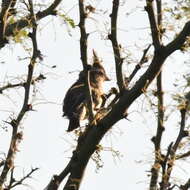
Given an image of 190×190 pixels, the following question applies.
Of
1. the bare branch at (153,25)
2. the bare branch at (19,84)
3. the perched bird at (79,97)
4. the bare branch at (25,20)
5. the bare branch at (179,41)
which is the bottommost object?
the bare branch at (179,41)

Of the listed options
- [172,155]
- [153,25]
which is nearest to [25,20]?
[153,25]

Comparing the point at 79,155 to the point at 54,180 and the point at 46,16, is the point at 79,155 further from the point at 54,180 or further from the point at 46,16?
the point at 46,16

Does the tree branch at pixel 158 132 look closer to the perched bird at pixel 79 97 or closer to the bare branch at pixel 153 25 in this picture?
the bare branch at pixel 153 25

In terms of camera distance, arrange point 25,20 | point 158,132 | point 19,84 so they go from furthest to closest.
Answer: point 19,84 < point 25,20 < point 158,132

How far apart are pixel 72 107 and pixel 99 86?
0.62 meters

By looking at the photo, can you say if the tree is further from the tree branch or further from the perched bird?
the perched bird

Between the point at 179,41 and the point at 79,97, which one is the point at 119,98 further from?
the point at 79,97

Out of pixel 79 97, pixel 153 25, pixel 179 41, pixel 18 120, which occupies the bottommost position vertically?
pixel 18 120

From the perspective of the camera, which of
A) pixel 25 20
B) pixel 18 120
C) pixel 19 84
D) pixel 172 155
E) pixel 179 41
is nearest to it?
pixel 179 41

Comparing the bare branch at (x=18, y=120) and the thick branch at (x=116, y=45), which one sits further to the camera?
the bare branch at (x=18, y=120)

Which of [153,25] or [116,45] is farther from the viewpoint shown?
[116,45]

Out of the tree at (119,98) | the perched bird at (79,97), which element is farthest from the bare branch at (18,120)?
the perched bird at (79,97)

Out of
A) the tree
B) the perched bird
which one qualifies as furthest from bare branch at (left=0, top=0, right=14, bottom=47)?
the perched bird

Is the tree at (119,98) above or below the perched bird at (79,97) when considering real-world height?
below
